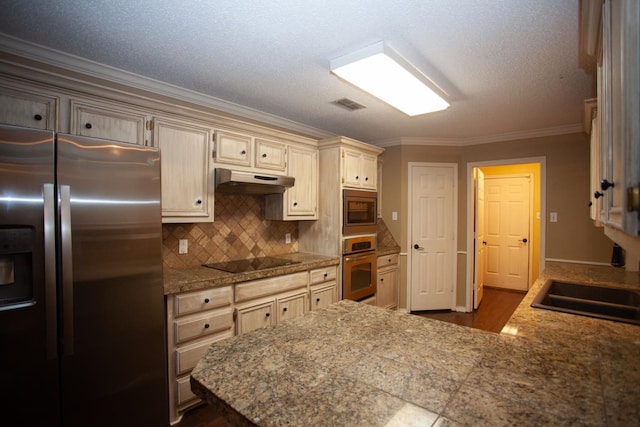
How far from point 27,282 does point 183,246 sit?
1202mm

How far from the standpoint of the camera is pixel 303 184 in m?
3.33

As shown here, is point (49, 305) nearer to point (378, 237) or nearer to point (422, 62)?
point (422, 62)

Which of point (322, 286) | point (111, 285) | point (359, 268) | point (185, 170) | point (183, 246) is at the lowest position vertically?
point (322, 286)

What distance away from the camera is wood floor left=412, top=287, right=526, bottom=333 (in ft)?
12.8

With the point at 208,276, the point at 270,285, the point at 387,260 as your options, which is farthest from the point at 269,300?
the point at 387,260

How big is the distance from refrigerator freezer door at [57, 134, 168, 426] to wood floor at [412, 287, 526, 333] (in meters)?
3.43

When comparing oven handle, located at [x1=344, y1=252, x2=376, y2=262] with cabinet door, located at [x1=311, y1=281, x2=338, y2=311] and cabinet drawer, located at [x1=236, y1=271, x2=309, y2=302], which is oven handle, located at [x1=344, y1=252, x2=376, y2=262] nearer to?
cabinet door, located at [x1=311, y1=281, x2=338, y2=311]

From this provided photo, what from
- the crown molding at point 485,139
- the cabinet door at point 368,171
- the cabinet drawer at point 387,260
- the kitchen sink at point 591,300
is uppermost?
the crown molding at point 485,139

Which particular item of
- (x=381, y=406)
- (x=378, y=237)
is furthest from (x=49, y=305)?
(x=378, y=237)

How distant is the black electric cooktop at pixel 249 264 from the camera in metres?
2.60

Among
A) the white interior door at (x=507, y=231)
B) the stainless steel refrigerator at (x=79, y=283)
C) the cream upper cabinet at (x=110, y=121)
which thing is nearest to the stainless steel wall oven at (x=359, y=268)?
the stainless steel refrigerator at (x=79, y=283)

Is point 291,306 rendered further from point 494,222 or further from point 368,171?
point 494,222

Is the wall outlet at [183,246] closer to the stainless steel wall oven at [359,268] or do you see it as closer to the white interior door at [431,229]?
the stainless steel wall oven at [359,268]

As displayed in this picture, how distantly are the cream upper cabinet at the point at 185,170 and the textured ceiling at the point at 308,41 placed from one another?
1.36ft
